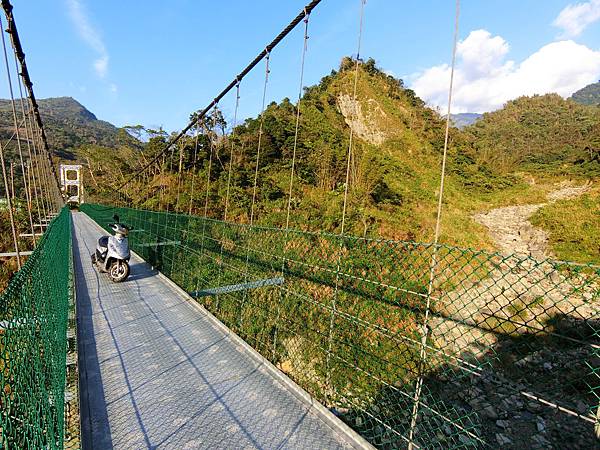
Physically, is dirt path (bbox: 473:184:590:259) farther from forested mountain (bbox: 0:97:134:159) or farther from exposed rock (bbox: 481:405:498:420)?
forested mountain (bbox: 0:97:134:159)

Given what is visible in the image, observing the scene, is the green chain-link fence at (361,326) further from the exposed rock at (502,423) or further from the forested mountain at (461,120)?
the forested mountain at (461,120)

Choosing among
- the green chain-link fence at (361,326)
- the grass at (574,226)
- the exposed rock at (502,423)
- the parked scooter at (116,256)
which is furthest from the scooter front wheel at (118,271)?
the grass at (574,226)

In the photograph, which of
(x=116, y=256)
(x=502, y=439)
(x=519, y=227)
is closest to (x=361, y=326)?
(x=116, y=256)

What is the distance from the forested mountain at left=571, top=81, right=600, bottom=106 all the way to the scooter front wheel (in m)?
80.5

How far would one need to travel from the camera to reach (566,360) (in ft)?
22.1

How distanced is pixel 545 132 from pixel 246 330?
38.4 meters

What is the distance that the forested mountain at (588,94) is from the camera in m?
62.3

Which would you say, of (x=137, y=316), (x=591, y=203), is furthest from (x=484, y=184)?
(x=137, y=316)

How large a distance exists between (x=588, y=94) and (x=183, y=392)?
9255 centimetres

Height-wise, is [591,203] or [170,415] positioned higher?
[591,203]

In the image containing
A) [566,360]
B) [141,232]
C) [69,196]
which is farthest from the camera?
[69,196]

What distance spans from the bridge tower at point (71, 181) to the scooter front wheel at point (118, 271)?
43.6 m

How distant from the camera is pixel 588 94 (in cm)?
6812

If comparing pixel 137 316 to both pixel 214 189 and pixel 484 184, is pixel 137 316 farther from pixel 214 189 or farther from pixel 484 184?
pixel 484 184
